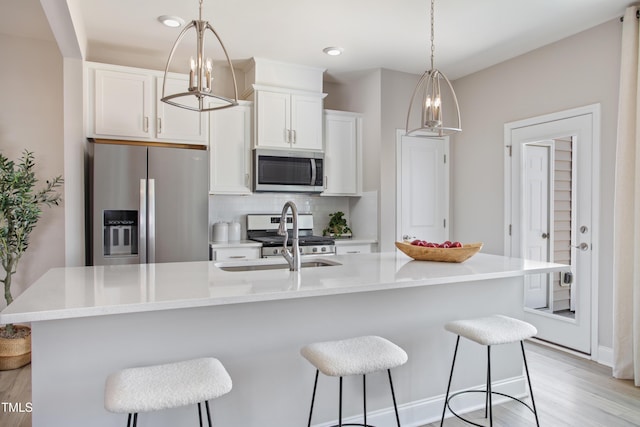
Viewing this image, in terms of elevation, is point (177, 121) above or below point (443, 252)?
above

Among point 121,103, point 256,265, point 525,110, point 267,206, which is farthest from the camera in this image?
point 267,206

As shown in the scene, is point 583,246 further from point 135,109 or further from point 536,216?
point 135,109

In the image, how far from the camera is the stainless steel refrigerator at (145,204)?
3385mm

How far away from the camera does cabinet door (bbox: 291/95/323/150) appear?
4.34m

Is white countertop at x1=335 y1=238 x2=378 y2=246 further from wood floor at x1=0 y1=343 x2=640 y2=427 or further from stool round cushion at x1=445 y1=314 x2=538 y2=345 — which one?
stool round cushion at x1=445 y1=314 x2=538 y2=345

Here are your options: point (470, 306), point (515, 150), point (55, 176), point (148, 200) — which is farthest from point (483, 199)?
point (55, 176)

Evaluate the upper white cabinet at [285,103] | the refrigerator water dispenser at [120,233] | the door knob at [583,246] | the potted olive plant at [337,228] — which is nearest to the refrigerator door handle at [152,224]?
the refrigerator water dispenser at [120,233]

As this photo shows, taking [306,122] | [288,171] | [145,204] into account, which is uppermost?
[306,122]

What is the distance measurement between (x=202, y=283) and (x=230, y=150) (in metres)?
2.47

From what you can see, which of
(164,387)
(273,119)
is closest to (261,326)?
(164,387)

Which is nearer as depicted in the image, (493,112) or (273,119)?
(273,119)

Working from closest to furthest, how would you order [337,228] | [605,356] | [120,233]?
→ [605,356] < [120,233] < [337,228]

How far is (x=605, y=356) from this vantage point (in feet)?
10.8

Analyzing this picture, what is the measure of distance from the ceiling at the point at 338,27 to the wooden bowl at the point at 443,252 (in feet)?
5.83
